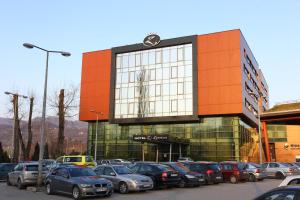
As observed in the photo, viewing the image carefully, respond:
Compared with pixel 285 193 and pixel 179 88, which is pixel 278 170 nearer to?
pixel 179 88

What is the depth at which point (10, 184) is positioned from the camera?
923 inches

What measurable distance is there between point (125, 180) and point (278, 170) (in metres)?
17.6

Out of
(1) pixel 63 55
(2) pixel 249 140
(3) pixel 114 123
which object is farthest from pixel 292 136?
(1) pixel 63 55

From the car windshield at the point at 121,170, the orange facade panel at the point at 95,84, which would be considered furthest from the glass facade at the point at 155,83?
the car windshield at the point at 121,170

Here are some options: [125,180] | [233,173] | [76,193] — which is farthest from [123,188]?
[233,173]

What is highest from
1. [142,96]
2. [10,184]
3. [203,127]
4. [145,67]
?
[145,67]

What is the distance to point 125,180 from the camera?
60.3 feet

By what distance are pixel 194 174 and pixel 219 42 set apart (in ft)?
114

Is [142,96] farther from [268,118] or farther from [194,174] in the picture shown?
[194,174]

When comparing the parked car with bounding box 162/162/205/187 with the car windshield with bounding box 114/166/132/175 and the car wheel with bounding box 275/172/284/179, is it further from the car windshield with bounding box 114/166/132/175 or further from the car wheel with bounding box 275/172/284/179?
the car wheel with bounding box 275/172/284/179

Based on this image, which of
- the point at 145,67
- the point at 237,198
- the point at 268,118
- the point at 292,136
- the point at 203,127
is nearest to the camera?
the point at 237,198

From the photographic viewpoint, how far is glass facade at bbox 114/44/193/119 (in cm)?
5531

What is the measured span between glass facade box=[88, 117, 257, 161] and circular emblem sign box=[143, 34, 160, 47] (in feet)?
44.2

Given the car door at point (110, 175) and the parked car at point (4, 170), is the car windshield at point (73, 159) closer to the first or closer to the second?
the parked car at point (4, 170)
